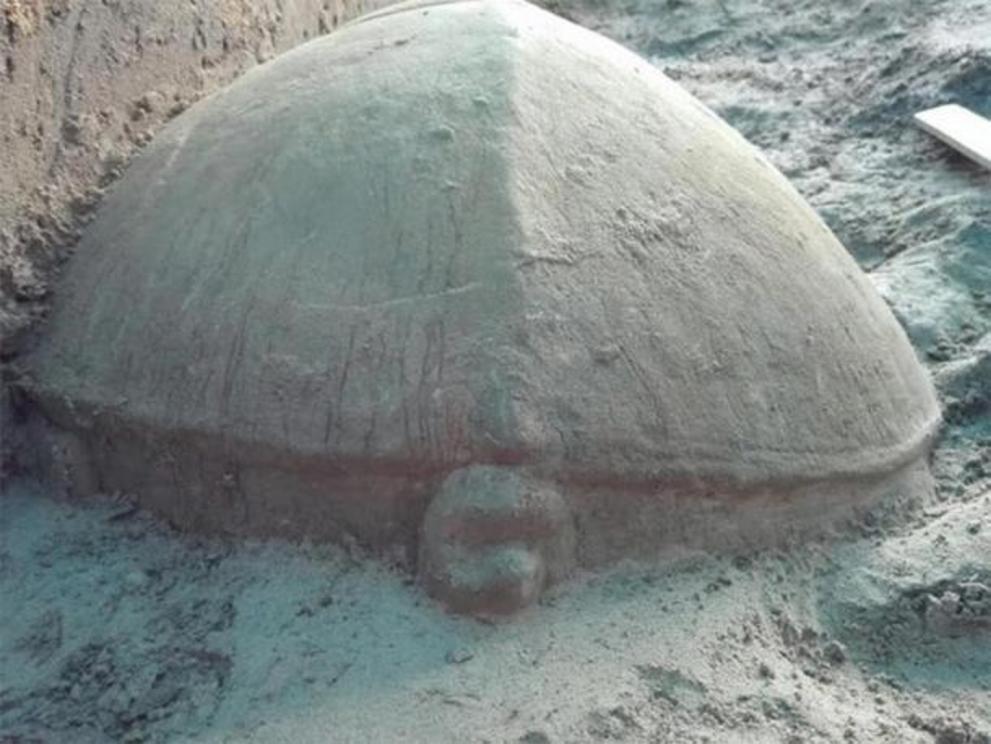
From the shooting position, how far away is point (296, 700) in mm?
2012

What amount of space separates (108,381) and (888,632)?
48.1 inches

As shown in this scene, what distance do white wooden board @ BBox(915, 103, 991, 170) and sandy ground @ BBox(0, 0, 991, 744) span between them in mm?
1188

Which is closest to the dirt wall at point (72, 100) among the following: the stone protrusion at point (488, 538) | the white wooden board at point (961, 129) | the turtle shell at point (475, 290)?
the turtle shell at point (475, 290)

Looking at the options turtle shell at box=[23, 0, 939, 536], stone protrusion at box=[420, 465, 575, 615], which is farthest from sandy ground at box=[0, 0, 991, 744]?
turtle shell at box=[23, 0, 939, 536]

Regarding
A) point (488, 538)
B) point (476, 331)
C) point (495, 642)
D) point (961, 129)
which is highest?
point (961, 129)

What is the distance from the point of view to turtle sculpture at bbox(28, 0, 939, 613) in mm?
2160

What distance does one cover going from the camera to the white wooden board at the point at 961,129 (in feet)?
12.3

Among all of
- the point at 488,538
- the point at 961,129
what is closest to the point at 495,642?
the point at 488,538

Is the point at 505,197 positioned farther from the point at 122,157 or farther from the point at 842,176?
the point at 842,176

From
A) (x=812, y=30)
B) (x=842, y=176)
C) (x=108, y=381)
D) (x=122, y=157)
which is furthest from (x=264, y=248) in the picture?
(x=812, y=30)

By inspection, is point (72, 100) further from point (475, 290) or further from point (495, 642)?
point (495, 642)

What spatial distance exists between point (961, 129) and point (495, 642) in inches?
93.0

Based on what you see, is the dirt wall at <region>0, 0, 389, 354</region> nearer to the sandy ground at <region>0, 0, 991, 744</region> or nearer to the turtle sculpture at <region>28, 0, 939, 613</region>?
the turtle sculpture at <region>28, 0, 939, 613</region>

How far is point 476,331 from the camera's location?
217cm
